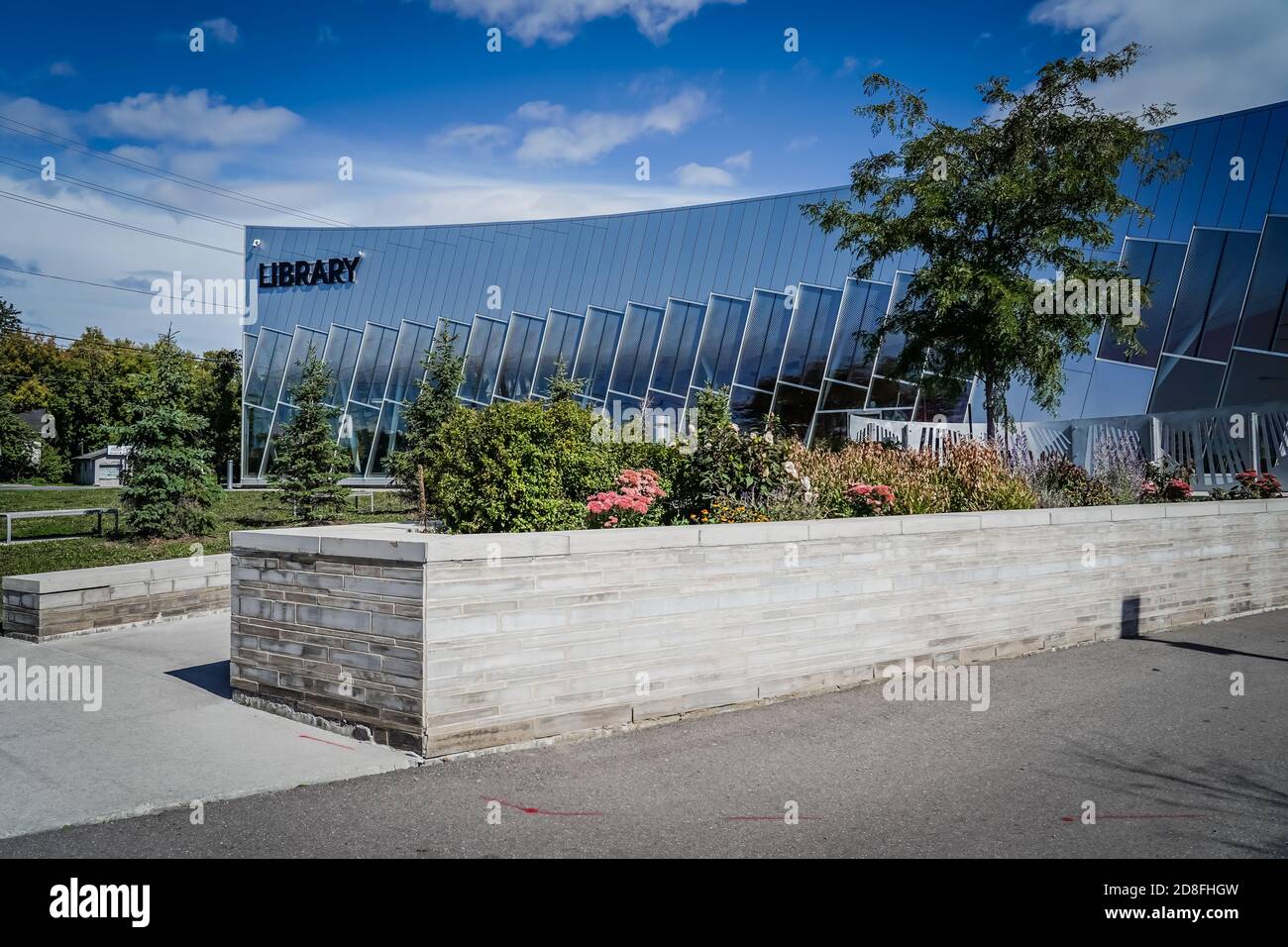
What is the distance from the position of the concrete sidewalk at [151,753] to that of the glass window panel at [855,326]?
2175 centimetres

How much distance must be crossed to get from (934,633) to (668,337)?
77.5ft

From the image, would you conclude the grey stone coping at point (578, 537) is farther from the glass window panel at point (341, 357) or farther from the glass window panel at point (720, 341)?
the glass window panel at point (341, 357)

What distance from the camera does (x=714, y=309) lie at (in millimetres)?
30281

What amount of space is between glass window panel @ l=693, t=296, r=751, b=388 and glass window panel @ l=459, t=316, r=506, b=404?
31.7 feet

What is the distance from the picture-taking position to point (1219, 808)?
16.7 ft

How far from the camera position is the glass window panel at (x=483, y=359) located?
3600 centimetres

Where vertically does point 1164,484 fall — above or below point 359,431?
below

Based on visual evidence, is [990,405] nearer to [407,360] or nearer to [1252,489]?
[1252,489]

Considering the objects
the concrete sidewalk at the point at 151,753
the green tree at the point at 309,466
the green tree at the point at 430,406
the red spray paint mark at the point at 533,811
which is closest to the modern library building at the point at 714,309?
the green tree at the point at 430,406

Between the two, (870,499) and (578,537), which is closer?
(578,537)

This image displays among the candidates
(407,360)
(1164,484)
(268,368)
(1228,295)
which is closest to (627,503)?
(1164,484)

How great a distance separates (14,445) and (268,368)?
25.9m

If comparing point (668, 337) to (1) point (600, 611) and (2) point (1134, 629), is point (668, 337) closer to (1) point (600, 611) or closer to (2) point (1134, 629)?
(2) point (1134, 629)
